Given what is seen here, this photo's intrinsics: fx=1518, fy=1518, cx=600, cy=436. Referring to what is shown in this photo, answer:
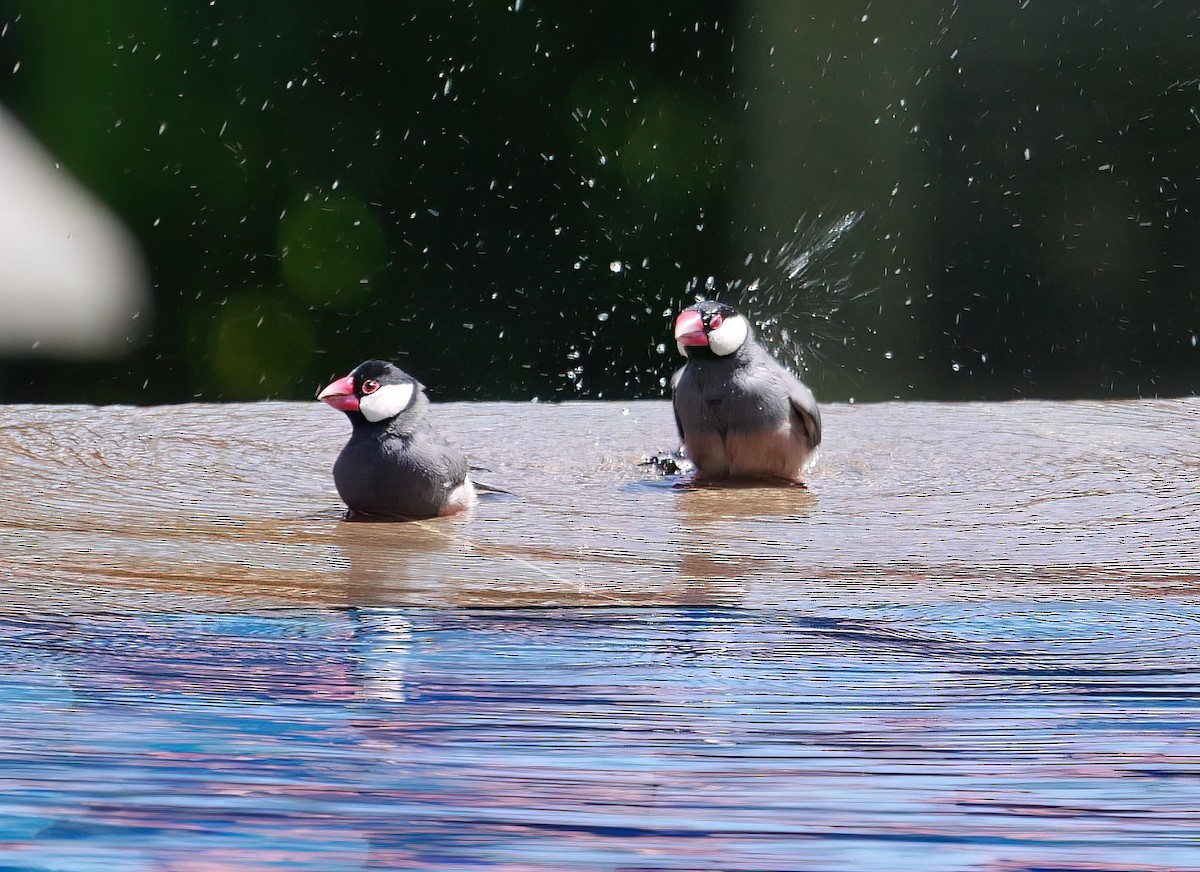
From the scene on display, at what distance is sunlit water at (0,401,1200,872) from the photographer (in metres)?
0.44

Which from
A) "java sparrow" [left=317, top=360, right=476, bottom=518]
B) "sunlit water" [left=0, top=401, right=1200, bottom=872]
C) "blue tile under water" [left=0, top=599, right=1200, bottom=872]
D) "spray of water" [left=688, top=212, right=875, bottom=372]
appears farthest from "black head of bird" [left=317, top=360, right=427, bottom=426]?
"spray of water" [left=688, top=212, right=875, bottom=372]

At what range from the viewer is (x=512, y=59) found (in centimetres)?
367

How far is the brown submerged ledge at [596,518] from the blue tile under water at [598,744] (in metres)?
0.10

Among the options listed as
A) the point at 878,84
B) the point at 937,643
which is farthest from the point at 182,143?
the point at 937,643

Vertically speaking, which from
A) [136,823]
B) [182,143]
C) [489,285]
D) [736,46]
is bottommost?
[136,823]

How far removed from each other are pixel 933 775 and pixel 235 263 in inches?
128

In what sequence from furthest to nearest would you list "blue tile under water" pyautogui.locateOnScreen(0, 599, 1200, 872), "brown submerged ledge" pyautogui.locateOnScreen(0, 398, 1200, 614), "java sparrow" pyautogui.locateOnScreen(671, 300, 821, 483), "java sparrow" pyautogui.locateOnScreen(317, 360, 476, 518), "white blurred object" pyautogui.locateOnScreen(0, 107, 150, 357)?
"white blurred object" pyautogui.locateOnScreen(0, 107, 150, 357)
"java sparrow" pyautogui.locateOnScreen(671, 300, 821, 483)
"java sparrow" pyautogui.locateOnScreen(317, 360, 476, 518)
"brown submerged ledge" pyautogui.locateOnScreen(0, 398, 1200, 614)
"blue tile under water" pyautogui.locateOnScreen(0, 599, 1200, 872)

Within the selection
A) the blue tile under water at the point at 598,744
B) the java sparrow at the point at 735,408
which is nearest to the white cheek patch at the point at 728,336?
the java sparrow at the point at 735,408

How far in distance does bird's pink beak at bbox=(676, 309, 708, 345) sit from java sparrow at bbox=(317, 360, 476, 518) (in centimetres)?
33

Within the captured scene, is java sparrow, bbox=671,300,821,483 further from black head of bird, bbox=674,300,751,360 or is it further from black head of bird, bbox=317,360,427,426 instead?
black head of bird, bbox=317,360,427,426

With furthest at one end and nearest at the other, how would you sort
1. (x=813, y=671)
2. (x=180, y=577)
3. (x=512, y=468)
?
(x=512, y=468), (x=180, y=577), (x=813, y=671)

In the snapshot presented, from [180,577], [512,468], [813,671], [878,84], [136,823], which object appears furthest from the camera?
[878,84]

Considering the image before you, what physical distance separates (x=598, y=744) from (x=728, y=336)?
1.16m

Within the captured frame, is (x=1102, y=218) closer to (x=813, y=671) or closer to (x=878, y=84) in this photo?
(x=878, y=84)
